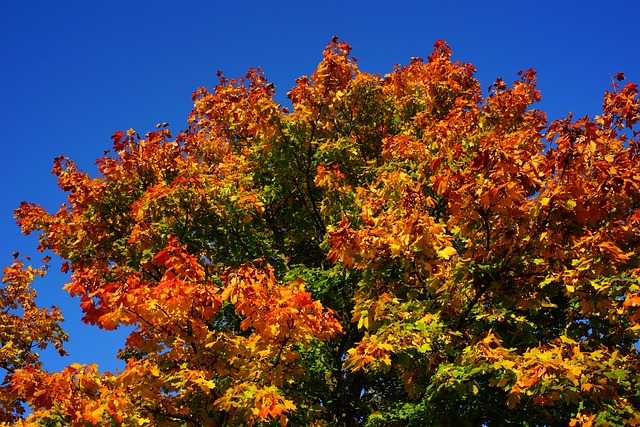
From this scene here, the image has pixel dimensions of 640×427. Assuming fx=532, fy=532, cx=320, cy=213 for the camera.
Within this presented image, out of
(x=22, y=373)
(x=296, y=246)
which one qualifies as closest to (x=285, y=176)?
(x=296, y=246)

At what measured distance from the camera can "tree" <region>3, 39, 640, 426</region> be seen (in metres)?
5.64

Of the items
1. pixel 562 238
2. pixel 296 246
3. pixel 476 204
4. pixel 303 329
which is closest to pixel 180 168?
pixel 296 246

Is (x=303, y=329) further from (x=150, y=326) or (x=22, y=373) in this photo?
(x=22, y=373)

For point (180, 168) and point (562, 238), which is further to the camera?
point (180, 168)

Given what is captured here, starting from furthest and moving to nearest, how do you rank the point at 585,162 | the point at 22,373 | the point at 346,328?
the point at 346,328 < the point at 22,373 < the point at 585,162

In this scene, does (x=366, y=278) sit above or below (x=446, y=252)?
above

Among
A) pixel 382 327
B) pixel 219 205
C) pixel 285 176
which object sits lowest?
pixel 382 327

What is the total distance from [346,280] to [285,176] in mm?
2255

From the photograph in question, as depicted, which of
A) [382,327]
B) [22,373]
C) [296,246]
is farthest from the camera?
[296,246]

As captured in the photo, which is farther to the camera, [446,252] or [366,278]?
[366,278]

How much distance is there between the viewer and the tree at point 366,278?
5.64 m

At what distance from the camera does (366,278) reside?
258 inches

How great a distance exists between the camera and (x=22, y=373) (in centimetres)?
698

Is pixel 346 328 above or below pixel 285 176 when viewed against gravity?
below
